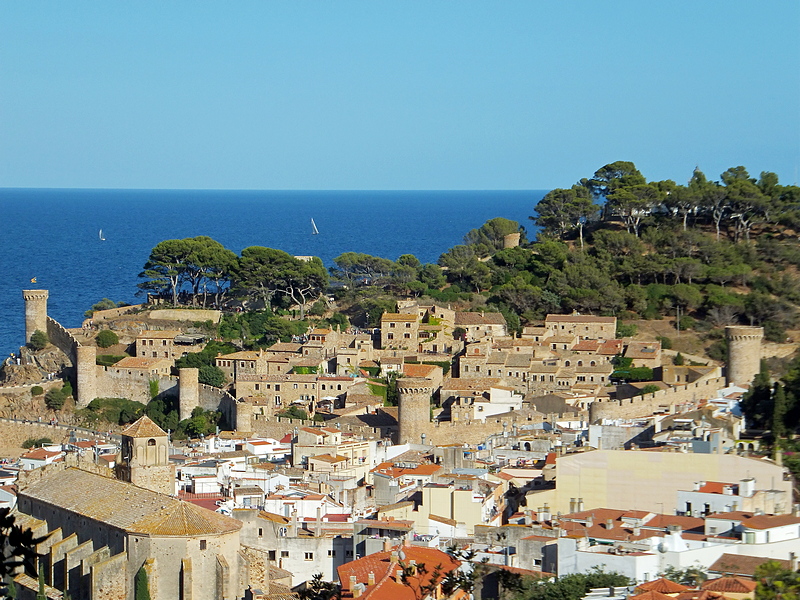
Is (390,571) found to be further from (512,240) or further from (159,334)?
(512,240)

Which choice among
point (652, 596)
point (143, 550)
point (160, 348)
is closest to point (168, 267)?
point (160, 348)

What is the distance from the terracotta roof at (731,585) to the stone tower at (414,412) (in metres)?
14.4

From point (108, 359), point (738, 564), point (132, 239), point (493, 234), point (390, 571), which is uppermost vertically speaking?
point (493, 234)

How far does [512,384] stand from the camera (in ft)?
105

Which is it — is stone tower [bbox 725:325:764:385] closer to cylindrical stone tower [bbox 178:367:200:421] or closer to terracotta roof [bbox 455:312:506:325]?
terracotta roof [bbox 455:312:506:325]

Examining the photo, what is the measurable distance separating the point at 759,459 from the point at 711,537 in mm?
4357

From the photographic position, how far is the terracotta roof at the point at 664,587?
1407 centimetres

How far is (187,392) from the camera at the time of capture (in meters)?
32.6

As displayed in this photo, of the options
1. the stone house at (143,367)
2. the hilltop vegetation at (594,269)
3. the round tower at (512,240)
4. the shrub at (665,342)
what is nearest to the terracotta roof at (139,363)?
the stone house at (143,367)

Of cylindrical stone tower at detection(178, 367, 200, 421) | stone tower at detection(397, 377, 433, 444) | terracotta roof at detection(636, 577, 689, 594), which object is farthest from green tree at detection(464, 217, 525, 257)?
terracotta roof at detection(636, 577, 689, 594)

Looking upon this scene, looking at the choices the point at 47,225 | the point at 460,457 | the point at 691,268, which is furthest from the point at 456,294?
the point at 47,225

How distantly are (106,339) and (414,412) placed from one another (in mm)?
11402

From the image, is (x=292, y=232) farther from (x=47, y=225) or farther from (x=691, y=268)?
(x=691, y=268)

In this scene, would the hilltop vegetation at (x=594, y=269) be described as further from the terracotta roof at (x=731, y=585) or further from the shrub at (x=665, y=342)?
the terracotta roof at (x=731, y=585)
